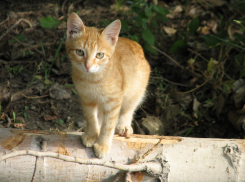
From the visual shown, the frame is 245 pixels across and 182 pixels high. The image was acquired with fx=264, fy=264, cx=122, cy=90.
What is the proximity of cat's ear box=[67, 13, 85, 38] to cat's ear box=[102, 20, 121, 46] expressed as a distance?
0.75 feet

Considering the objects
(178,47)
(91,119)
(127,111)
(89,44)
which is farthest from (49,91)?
(178,47)

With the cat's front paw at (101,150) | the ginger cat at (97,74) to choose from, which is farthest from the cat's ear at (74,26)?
the cat's front paw at (101,150)

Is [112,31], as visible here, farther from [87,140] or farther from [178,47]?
[178,47]

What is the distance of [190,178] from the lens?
2318 mm

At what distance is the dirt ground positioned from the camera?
3.70m

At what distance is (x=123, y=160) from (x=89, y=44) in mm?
1121

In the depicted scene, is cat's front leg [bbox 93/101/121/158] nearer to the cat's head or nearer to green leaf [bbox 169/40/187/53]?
the cat's head

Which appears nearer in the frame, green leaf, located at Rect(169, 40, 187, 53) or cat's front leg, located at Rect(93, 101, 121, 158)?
cat's front leg, located at Rect(93, 101, 121, 158)

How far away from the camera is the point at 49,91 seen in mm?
4074

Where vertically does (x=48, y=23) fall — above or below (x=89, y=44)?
below

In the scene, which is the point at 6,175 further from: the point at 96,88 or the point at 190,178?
the point at 190,178

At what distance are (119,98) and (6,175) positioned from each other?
1.23 meters

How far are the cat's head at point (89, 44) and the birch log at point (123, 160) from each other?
0.73 m

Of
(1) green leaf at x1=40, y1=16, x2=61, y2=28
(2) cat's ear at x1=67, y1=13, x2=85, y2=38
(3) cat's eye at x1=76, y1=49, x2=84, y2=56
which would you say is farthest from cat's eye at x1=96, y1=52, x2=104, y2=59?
(1) green leaf at x1=40, y1=16, x2=61, y2=28
